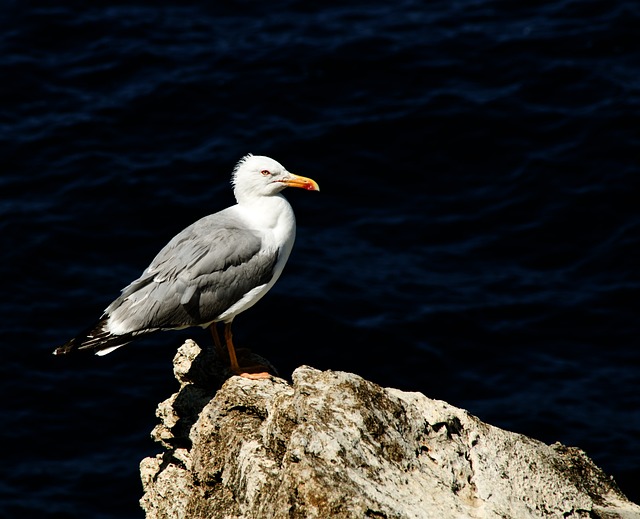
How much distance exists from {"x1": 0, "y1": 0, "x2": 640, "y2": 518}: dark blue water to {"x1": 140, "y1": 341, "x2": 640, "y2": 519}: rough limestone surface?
6.45m

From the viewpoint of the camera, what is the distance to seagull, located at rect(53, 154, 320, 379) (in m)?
9.71

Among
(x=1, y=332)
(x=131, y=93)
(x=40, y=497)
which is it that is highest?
(x=131, y=93)

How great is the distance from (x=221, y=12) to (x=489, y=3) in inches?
265

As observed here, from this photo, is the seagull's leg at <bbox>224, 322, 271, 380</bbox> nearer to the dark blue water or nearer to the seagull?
the seagull

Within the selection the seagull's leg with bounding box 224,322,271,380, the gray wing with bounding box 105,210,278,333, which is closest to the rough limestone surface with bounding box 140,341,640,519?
the seagull's leg with bounding box 224,322,271,380

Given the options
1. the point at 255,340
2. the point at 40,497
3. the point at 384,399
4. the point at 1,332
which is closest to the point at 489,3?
the point at 255,340

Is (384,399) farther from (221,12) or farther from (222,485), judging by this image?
(221,12)

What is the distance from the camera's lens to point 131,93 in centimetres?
2209

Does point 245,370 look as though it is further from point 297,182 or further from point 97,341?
point 297,182

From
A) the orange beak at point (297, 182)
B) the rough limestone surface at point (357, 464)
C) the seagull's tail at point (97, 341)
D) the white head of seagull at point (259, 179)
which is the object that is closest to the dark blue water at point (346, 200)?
the seagull's tail at point (97, 341)

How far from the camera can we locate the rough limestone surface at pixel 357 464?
22.0 ft

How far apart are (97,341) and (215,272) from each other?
1347 mm

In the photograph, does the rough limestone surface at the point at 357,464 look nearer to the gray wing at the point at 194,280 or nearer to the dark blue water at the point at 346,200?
the gray wing at the point at 194,280

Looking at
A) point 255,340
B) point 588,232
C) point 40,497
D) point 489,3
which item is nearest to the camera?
point 40,497
